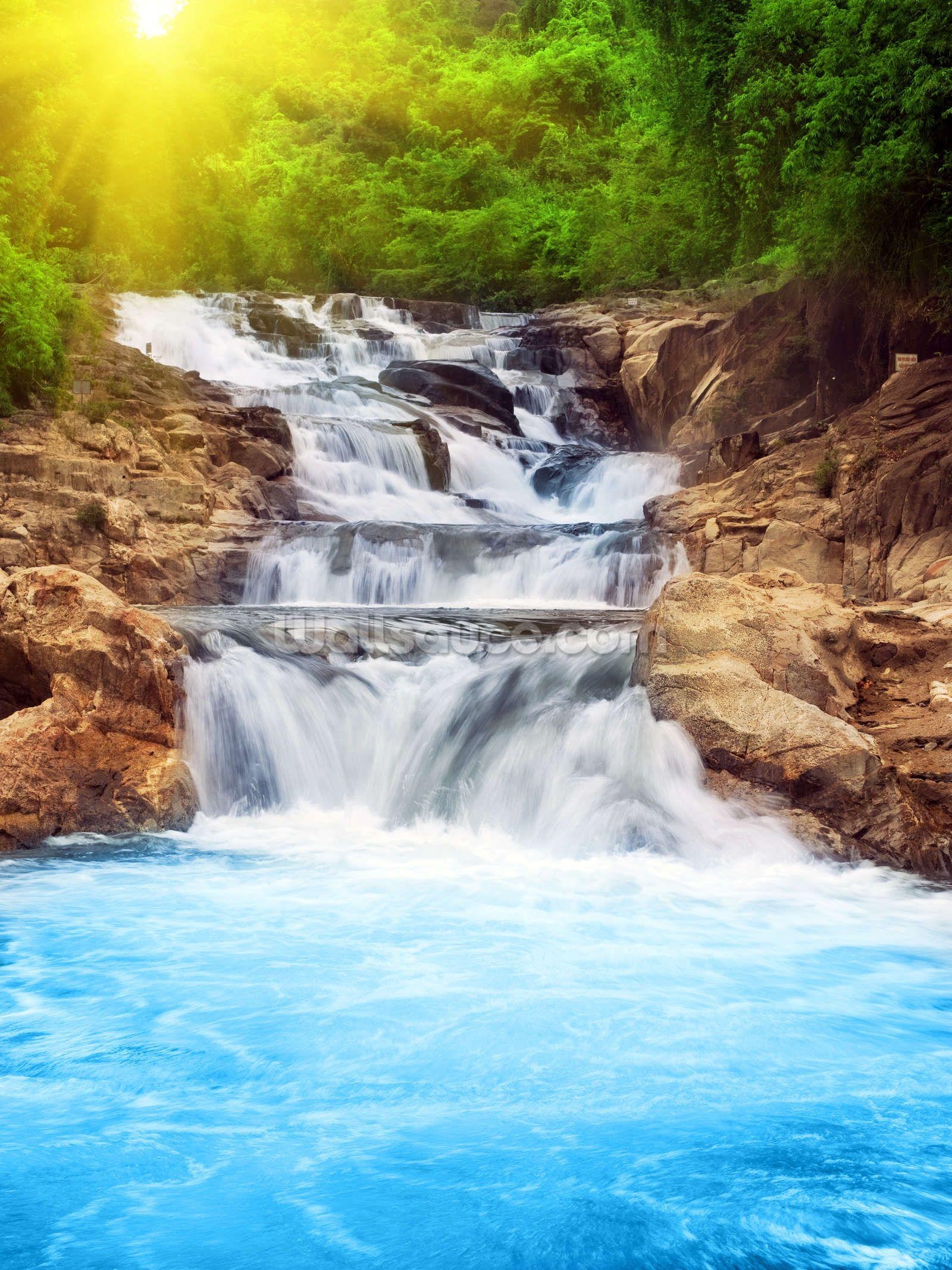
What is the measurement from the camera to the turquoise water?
3678mm

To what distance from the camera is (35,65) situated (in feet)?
58.5

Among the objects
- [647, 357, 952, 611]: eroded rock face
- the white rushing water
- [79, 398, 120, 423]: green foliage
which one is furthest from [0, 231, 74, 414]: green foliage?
[647, 357, 952, 611]: eroded rock face

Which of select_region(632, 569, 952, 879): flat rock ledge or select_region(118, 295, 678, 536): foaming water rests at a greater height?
select_region(118, 295, 678, 536): foaming water

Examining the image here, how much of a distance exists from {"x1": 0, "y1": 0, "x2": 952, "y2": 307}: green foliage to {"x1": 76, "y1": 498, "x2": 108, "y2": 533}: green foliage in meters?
3.59

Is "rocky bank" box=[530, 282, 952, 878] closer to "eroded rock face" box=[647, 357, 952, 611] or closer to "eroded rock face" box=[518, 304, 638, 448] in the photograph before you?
"eroded rock face" box=[647, 357, 952, 611]

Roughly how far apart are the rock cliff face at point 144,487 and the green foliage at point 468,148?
4.98ft

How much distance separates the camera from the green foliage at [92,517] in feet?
45.3

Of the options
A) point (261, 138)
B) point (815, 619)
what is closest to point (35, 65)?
point (815, 619)

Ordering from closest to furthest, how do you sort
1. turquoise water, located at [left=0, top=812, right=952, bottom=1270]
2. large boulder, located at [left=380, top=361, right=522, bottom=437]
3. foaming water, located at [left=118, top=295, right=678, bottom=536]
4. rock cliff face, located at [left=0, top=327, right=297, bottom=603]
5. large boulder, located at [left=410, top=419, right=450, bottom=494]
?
turquoise water, located at [left=0, top=812, right=952, bottom=1270]
rock cliff face, located at [left=0, top=327, right=297, bottom=603]
foaming water, located at [left=118, top=295, right=678, bottom=536]
large boulder, located at [left=410, top=419, right=450, bottom=494]
large boulder, located at [left=380, top=361, right=522, bottom=437]

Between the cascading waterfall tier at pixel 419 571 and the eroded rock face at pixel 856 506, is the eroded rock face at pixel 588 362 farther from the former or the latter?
the eroded rock face at pixel 856 506

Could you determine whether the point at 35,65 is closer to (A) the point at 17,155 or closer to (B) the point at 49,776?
(A) the point at 17,155

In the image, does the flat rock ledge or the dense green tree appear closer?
the flat rock ledge

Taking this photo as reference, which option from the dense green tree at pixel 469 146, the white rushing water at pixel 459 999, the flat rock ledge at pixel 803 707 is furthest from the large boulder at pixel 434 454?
the flat rock ledge at pixel 803 707

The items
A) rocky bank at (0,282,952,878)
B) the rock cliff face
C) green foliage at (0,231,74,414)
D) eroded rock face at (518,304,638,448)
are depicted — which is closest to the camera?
rocky bank at (0,282,952,878)
